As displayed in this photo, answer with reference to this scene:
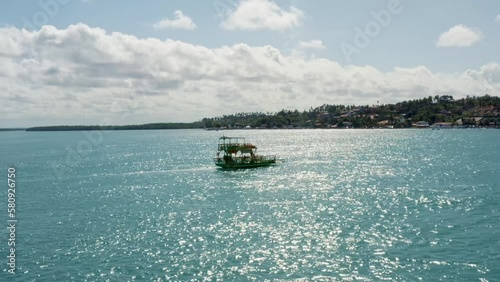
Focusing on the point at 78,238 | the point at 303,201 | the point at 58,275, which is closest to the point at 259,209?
the point at 303,201

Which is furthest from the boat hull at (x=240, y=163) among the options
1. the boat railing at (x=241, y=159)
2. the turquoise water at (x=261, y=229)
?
the turquoise water at (x=261, y=229)

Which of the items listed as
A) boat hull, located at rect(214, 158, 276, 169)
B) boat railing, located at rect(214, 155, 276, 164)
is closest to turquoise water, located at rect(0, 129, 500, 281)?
boat hull, located at rect(214, 158, 276, 169)

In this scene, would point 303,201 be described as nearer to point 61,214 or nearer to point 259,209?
point 259,209

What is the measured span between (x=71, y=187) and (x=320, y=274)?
65602 mm

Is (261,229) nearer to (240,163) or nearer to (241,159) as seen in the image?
(240,163)

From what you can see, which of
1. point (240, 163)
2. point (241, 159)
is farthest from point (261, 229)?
point (241, 159)

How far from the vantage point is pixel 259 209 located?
60.4m

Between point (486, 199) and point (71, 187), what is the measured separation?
7493 centimetres

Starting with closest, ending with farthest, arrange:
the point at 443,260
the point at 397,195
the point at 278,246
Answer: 1. the point at 443,260
2. the point at 278,246
3. the point at 397,195

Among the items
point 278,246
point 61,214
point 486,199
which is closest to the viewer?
point 278,246

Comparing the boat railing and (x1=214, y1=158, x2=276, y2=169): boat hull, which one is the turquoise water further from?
the boat railing

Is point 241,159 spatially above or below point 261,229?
above

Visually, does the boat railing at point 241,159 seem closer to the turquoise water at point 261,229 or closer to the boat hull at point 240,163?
the boat hull at point 240,163

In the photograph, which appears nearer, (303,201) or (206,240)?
(206,240)
